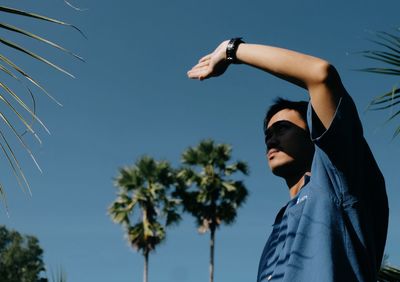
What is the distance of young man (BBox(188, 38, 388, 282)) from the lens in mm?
1438

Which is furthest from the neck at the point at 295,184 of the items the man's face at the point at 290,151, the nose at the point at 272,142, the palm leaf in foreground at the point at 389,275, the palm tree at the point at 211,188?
the palm tree at the point at 211,188

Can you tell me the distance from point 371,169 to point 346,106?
0.77 ft

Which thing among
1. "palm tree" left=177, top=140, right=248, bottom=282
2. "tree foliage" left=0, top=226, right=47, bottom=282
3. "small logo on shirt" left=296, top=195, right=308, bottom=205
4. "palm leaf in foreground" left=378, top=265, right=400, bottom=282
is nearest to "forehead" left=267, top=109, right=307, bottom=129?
"small logo on shirt" left=296, top=195, right=308, bottom=205

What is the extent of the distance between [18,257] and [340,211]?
53.9 meters

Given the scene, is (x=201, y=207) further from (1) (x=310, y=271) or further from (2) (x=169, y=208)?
(1) (x=310, y=271)

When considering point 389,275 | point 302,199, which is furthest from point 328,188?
point 389,275

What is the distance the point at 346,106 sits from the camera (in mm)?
1450

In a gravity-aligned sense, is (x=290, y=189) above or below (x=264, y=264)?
above

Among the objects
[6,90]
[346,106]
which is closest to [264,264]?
[346,106]

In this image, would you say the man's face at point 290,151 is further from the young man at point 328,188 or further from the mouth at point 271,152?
the young man at point 328,188

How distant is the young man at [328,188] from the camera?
A: 1.44 meters

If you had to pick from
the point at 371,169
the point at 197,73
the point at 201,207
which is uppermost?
the point at 201,207

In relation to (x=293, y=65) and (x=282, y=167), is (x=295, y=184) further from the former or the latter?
(x=293, y=65)

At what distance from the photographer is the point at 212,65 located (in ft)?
5.37
